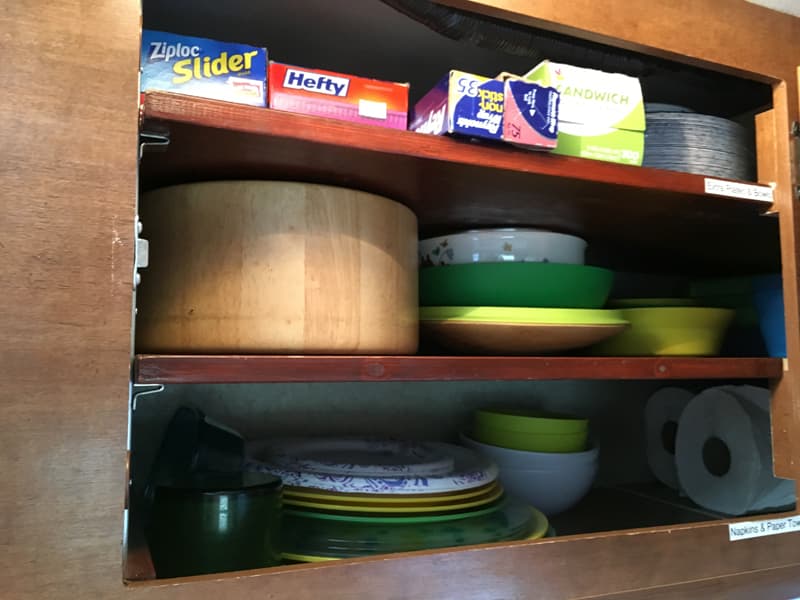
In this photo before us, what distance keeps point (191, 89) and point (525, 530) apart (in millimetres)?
609

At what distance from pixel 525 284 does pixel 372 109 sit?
0.92 feet

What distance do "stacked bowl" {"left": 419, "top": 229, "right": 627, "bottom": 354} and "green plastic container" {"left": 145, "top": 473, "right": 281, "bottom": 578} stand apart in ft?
0.97

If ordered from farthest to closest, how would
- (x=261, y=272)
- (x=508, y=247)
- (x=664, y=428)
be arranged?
(x=664, y=428), (x=508, y=247), (x=261, y=272)

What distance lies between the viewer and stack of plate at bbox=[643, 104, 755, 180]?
83 cm

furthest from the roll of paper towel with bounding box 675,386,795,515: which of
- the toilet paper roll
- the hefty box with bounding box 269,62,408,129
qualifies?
the hefty box with bounding box 269,62,408,129

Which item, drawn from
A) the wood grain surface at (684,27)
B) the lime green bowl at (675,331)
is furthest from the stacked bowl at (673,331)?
the wood grain surface at (684,27)

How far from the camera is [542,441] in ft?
3.26

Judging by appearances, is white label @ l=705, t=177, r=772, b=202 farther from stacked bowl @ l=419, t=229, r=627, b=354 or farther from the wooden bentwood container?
the wooden bentwood container

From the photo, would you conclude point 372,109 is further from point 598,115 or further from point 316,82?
point 598,115

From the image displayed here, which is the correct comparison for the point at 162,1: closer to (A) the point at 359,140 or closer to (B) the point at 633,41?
(A) the point at 359,140

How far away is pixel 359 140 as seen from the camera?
24.2 inches

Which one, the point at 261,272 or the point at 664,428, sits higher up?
the point at 261,272

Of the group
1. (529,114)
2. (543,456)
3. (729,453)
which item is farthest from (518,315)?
(729,453)

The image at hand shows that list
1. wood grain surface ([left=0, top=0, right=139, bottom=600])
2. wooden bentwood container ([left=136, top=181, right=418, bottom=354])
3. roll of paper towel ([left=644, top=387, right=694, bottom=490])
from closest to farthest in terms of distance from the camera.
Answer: wood grain surface ([left=0, top=0, right=139, bottom=600]) < wooden bentwood container ([left=136, top=181, right=418, bottom=354]) < roll of paper towel ([left=644, top=387, right=694, bottom=490])
